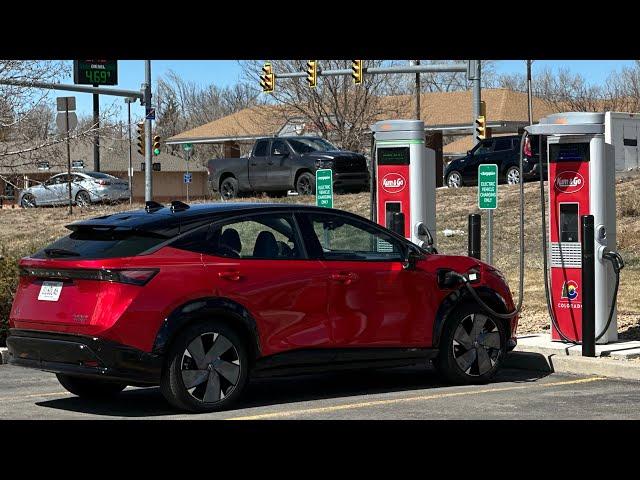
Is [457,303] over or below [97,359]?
over

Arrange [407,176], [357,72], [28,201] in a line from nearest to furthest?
[407,176]
[357,72]
[28,201]

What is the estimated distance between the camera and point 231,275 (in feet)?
30.8

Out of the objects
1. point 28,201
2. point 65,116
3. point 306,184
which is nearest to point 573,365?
point 65,116

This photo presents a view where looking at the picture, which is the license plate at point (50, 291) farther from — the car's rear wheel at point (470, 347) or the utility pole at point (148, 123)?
the utility pole at point (148, 123)

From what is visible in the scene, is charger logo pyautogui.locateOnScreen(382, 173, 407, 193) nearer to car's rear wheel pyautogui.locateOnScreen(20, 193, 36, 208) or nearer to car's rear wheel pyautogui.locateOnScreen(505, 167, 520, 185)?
car's rear wheel pyautogui.locateOnScreen(505, 167, 520, 185)

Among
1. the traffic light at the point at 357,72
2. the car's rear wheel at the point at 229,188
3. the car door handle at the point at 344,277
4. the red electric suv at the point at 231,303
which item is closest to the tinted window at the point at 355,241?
the red electric suv at the point at 231,303

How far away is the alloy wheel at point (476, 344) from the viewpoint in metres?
10.7

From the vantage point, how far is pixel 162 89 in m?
102

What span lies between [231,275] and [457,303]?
Result: 7.53 feet

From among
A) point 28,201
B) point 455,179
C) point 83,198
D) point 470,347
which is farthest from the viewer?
point 28,201

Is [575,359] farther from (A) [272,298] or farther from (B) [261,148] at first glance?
(B) [261,148]

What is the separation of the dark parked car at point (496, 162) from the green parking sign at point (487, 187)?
16.4 metres

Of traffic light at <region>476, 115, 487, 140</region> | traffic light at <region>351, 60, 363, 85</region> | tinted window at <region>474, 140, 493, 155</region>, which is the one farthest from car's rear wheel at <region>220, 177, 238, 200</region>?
traffic light at <region>476, 115, 487, 140</region>
